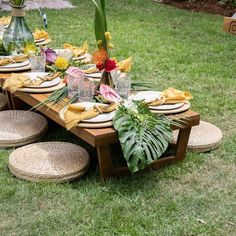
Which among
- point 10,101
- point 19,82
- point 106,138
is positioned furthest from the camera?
point 10,101

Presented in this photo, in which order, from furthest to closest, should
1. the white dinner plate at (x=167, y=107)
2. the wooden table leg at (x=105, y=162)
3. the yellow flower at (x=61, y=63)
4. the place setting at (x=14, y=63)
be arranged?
the place setting at (x=14, y=63) < the yellow flower at (x=61, y=63) < the white dinner plate at (x=167, y=107) < the wooden table leg at (x=105, y=162)

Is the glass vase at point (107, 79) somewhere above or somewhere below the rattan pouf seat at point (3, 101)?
above

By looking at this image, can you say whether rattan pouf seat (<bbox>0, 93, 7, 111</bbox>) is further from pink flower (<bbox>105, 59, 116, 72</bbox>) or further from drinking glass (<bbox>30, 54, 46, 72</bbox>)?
pink flower (<bbox>105, 59, 116, 72</bbox>)

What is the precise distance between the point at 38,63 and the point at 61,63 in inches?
7.1

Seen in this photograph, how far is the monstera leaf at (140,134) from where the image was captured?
2980 mm

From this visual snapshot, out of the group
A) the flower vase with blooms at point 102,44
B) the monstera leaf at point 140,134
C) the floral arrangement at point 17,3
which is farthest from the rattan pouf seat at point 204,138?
the floral arrangement at point 17,3

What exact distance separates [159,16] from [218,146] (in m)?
4.95

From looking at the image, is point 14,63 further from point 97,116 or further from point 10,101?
point 97,116

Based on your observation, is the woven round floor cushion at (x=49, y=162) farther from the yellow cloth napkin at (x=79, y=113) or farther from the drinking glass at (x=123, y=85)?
the drinking glass at (x=123, y=85)

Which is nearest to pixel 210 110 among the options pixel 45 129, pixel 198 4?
pixel 45 129

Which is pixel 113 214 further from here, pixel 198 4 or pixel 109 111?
pixel 198 4

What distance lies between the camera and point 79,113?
318cm

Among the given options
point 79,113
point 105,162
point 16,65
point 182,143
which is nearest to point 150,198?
point 105,162

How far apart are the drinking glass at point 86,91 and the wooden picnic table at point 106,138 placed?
0.47ft
